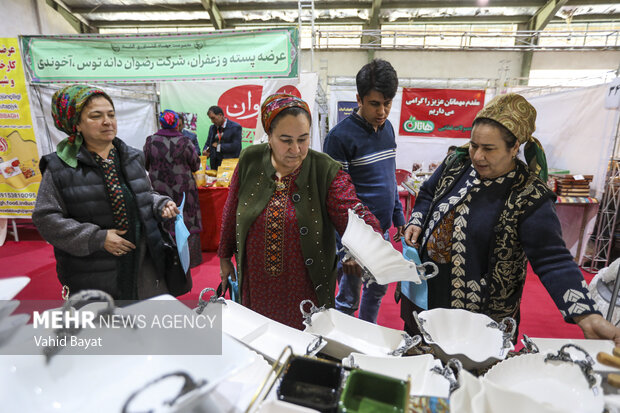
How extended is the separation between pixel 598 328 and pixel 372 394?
74 cm

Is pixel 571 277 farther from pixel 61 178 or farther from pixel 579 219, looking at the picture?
pixel 579 219

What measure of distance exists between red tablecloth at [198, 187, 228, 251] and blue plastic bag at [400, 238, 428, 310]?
9.67 feet

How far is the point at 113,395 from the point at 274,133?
0.91 m

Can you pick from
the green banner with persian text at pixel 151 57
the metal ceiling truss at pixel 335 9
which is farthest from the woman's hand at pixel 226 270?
the metal ceiling truss at pixel 335 9

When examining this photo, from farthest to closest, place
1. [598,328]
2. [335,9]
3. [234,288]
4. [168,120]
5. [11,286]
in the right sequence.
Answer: [335,9] → [168,120] → [234,288] → [598,328] → [11,286]

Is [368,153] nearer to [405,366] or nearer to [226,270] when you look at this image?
[226,270]

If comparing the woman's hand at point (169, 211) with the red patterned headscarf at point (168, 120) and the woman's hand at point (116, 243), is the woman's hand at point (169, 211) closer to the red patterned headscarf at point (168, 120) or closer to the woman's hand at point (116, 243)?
the woman's hand at point (116, 243)

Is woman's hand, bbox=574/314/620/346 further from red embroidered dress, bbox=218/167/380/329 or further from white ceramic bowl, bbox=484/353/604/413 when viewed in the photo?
red embroidered dress, bbox=218/167/380/329

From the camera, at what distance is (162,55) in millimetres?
3857

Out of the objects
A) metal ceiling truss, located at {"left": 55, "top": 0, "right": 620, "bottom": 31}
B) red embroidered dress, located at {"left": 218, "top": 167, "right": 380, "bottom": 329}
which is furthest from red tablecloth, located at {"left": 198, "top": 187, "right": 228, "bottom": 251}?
metal ceiling truss, located at {"left": 55, "top": 0, "right": 620, "bottom": 31}

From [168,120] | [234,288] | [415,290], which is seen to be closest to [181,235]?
[234,288]

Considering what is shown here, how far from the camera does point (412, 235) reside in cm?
149

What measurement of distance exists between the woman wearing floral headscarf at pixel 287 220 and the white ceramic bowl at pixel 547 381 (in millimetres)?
581

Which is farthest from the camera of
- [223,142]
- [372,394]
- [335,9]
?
[335,9]
